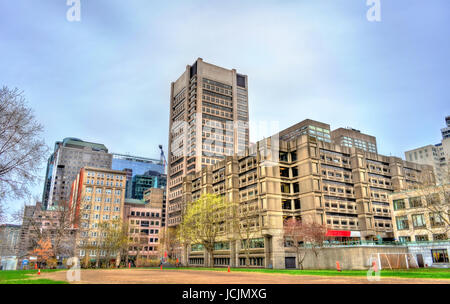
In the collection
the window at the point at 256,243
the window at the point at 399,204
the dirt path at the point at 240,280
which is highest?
the window at the point at 399,204

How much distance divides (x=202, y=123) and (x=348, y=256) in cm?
10474

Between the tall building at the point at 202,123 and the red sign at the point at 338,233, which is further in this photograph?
the tall building at the point at 202,123

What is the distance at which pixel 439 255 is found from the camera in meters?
56.2

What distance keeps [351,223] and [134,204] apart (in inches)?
4936

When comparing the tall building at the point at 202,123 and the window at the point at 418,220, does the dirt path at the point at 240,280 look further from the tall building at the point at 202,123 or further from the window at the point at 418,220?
the tall building at the point at 202,123

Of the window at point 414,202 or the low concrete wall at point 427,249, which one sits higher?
the window at point 414,202

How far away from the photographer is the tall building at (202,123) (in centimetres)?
14462

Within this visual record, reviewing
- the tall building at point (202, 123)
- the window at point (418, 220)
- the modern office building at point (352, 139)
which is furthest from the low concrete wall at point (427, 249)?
the modern office building at point (352, 139)

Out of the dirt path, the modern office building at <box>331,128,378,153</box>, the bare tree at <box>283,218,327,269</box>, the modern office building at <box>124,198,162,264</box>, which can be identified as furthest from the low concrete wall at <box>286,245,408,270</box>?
the modern office building at <box>331,128,378,153</box>

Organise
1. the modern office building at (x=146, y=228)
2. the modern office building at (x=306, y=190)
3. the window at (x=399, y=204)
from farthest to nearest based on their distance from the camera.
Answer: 1. the modern office building at (x=146, y=228)
2. the modern office building at (x=306, y=190)
3. the window at (x=399, y=204)

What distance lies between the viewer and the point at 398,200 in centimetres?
7106

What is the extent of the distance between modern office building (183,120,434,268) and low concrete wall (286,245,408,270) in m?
20.3

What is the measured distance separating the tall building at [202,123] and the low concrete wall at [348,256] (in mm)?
84622

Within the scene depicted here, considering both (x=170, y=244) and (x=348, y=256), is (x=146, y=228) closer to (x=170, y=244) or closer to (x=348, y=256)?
(x=170, y=244)
